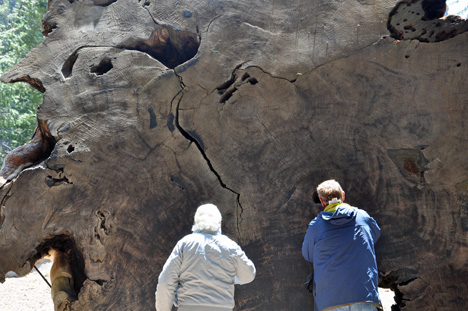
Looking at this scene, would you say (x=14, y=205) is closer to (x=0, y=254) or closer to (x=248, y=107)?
(x=0, y=254)

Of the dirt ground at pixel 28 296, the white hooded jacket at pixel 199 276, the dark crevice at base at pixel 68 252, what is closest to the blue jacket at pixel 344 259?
the white hooded jacket at pixel 199 276

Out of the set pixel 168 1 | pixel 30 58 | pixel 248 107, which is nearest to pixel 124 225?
pixel 248 107

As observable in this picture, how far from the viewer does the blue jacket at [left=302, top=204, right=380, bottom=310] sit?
2170 mm

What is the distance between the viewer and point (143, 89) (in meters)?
2.82

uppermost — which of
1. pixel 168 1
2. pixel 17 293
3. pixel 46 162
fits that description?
pixel 168 1

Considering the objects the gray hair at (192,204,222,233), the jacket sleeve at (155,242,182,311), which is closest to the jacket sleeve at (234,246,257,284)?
the gray hair at (192,204,222,233)

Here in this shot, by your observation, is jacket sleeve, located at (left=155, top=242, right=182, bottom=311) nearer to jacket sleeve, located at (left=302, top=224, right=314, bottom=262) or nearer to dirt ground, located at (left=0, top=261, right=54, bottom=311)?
jacket sleeve, located at (left=302, top=224, right=314, bottom=262)

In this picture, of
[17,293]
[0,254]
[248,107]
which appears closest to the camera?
[0,254]

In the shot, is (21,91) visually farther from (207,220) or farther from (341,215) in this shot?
(341,215)

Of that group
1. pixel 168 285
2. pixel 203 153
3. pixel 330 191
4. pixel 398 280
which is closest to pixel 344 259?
pixel 330 191

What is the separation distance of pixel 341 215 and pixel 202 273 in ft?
2.51

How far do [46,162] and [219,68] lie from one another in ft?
4.03

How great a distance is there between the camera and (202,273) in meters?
2.11

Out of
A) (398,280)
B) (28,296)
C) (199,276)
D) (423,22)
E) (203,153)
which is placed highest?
(423,22)
